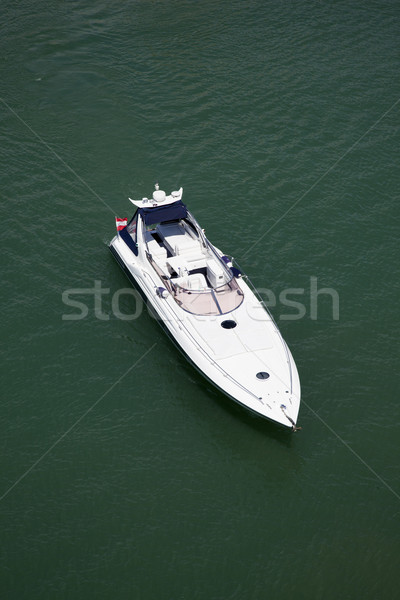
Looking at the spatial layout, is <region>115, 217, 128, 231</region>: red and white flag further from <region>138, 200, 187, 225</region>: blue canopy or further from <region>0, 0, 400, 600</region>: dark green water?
<region>0, 0, 400, 600</region>: dark green water

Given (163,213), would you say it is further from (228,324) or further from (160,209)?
(228,324)

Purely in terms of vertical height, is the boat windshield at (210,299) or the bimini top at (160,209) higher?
the bimini top at (160,209)

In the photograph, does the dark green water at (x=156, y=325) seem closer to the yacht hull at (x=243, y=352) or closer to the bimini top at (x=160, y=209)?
the yacht hull at (x=243, y=352)

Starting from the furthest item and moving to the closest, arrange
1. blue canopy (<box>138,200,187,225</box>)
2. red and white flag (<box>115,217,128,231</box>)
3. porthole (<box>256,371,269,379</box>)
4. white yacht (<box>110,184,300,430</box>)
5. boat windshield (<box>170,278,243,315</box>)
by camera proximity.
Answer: red and white flag (<box>115,217,128,231</box>) → blue canopy (<box>138,200,187,225</box>) → boat windshield (<box>170,278,243,315</box>) → porthole (<box>256,371,269,379</box>) → white yacht (<box>110,184,300,430</box>)

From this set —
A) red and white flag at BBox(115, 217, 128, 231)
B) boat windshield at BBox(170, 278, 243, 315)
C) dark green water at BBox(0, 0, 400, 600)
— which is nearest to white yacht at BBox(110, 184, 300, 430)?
boat windshield at BBox(170, 278, 243, 315)

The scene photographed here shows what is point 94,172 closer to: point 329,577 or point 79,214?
point 79,214

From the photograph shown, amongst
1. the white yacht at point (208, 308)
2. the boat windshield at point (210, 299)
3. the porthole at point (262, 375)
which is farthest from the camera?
the boat windshield at point (210, 299)

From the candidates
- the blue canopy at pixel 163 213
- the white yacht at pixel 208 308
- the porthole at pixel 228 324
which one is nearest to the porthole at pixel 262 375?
the white yacht at pixel 208 308

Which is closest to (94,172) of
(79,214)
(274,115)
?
(79,214)
